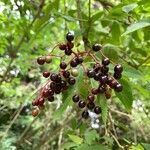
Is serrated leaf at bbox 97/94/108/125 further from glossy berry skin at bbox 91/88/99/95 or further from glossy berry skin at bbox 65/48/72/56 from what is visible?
glossy berry skin at bbox 65/48/72/56

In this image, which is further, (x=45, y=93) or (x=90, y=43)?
(x=90, y=43)

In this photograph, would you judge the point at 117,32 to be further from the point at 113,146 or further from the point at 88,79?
the point at 88,79

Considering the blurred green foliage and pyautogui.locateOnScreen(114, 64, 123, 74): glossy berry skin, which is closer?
pyautogui.locateOnScreen(114, 64, 123, 74): glossy berry skin

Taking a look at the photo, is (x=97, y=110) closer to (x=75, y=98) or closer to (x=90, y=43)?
(x=75, y=98)

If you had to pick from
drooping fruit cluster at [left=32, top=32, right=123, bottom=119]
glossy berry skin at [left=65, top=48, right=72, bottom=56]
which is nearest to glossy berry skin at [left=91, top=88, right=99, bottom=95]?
drooping fruit cluster at [left=32, top=32, right=123, bottom=119]

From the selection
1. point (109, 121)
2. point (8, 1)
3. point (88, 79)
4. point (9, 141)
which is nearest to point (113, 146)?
point (109, 121)

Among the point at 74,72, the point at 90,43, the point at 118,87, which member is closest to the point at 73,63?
the point at 74,72

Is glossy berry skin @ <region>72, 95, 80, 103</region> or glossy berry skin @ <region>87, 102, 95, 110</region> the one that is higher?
glossy berry skin @ <region>72, 95, 80, 103</region>

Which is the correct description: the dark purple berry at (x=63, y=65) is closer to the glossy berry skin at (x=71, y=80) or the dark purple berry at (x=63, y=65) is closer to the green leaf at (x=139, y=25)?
the glossy berry skin at (x=71, y=80)

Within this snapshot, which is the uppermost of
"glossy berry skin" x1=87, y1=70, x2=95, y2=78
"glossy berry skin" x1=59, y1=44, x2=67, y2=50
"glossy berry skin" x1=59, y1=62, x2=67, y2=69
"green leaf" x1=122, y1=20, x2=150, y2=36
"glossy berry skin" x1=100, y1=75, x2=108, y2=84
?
"green leaf" x1=122, y1=20, x2=150, y2=36
